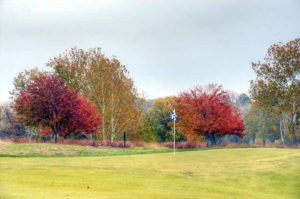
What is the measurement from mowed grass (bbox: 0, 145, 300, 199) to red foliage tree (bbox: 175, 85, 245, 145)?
60.1 feet

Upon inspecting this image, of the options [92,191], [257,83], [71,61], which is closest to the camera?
[92,191]

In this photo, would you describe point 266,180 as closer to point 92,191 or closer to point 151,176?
point 151,176

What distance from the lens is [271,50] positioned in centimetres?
4775

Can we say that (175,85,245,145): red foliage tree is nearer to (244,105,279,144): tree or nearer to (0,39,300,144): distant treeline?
(0,39,300,144): distant treeline

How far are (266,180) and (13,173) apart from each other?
10571 mm

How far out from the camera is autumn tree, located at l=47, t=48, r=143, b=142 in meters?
54.9

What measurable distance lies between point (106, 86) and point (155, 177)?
120 feet

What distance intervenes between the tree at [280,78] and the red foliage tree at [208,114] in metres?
3.89

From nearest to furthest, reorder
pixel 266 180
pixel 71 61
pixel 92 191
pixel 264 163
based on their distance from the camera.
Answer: pixel 92 191 → pixel 266 180 → pixel 264 163 → pixel 71 61

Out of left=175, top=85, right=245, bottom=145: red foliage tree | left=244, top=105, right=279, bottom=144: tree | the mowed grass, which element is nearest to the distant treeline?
left=175, top=85, right=245, bottom=145: red foliage tree

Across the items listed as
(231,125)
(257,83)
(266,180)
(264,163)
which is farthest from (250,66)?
(266,180)

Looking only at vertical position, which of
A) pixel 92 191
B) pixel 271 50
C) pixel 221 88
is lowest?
pixel 92 191

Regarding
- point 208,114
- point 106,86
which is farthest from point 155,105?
point 208,114

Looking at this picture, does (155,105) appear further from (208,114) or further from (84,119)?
(84,119)
